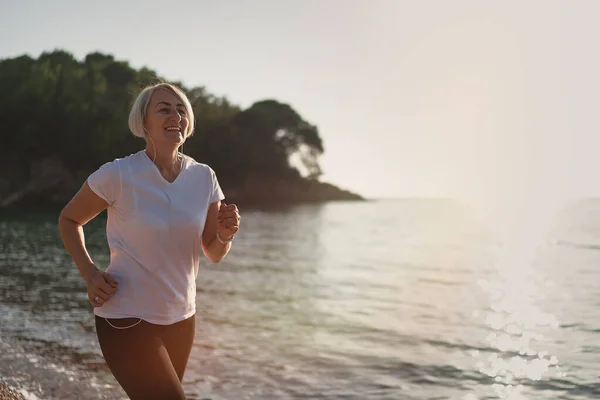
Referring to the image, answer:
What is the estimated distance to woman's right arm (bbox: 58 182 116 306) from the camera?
296 cm

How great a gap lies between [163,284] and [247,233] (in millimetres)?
37058

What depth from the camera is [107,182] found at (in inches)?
117

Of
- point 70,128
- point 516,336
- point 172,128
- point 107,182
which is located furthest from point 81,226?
point 70,128

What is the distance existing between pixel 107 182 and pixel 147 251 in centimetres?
39

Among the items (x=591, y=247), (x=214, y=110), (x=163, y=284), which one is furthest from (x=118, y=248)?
(x=214, y=110)

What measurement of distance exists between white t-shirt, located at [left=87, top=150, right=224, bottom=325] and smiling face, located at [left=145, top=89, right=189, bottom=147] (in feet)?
0.51

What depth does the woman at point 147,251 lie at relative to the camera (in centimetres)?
295

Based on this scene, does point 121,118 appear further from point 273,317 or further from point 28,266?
point 273,317

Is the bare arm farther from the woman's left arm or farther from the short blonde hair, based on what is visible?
the short blonde hair

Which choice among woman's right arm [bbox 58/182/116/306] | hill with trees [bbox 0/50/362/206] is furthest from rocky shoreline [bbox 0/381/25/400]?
hill with trees [bbox 0/50/362/206]

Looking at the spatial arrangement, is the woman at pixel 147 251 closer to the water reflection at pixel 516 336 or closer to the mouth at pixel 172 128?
Result: the mouth at pixel 172 128

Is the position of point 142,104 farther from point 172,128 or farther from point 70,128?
point 70,128

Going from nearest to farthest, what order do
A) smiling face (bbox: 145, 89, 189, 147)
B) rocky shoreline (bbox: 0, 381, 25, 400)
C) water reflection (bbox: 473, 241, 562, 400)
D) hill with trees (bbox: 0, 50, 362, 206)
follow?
smiling face (bbox: 145, 89, 189, 147) → rocky shoreline (bbox: 0, 381, 25, 400) → water reflection (bbox: 473, 241, 562, 400) → hill with trees (bbox: 0, 50, 362, 206)

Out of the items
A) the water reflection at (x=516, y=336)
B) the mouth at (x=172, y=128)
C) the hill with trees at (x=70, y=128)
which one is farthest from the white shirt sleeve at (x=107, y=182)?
the hill with trees at (x=70, y=128)
